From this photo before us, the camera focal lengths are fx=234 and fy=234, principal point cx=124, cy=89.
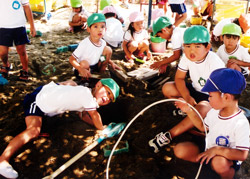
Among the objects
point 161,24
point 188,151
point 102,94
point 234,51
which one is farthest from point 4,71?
point 234,51

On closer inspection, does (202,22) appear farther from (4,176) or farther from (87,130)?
(4,176)

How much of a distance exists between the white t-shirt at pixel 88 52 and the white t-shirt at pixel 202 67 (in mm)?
1567

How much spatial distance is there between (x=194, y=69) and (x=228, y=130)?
1098mm

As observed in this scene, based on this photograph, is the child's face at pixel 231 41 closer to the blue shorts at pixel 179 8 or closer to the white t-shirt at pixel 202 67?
the white t-shirt at pixel 202 67

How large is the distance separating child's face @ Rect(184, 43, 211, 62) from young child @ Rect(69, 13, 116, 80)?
162 cm

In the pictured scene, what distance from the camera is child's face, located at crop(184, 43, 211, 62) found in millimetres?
2816

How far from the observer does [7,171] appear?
2371 millimetres

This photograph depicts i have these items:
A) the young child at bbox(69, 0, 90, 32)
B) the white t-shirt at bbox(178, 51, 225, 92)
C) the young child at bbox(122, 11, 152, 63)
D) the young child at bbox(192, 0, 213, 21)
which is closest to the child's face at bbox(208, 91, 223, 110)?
the white t-shirt at bbox(178, 51, 225, 92)

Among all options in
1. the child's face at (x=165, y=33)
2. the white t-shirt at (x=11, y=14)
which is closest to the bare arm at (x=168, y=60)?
the child's face at (x=165, y=33)

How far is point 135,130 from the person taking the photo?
3.15m

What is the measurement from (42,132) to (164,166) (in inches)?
63.1

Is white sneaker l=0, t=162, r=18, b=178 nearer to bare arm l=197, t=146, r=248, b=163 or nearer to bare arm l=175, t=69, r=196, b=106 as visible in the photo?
bare arm l=197, t=146, r=248, b=163

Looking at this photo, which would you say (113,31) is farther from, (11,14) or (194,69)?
(194,69)

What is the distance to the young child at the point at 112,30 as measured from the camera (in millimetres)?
5359
